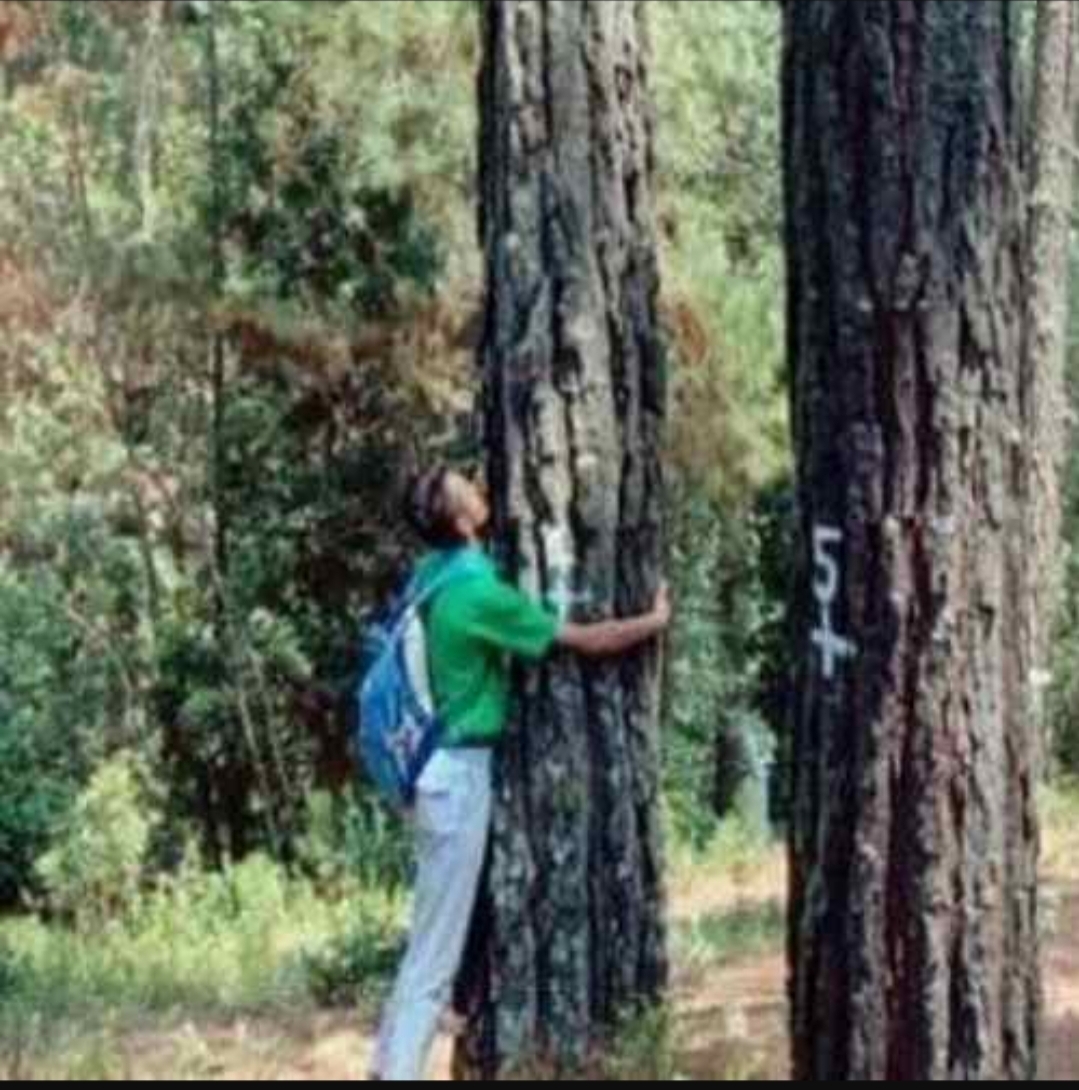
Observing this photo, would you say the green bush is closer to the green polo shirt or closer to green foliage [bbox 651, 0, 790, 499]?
the green polo shirt

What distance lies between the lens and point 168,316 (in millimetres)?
20047

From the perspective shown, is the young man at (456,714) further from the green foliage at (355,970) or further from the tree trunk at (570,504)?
the green foliage at (355,970)

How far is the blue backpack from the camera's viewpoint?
7148 millimetres

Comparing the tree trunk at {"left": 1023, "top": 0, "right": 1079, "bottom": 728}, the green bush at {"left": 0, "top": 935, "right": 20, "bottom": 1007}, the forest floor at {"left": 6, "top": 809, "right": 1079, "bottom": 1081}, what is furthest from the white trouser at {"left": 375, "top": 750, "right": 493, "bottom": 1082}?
the tree trunk at {"left": 1023, "top": 0, "right": 1079, "bottom": 728}

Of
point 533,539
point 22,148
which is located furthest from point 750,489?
point 533,539

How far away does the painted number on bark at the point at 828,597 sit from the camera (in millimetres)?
5098

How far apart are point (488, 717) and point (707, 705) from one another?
52.3 feet

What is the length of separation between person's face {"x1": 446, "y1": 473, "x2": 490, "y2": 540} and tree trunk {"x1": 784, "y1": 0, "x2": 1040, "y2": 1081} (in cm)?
211

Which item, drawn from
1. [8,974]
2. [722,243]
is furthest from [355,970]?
[722,243]

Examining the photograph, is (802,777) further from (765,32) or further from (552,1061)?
(765,32)

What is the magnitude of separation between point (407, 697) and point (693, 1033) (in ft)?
4.59

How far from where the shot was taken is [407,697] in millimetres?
7180

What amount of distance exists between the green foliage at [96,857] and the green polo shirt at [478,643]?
414 inches

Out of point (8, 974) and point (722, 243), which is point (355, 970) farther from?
point (722, 243)
